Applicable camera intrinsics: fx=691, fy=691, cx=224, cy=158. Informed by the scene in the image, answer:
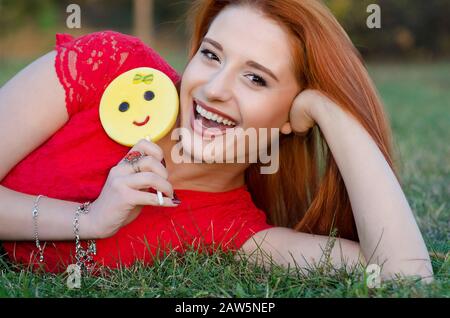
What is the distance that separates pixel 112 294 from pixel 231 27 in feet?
3.22

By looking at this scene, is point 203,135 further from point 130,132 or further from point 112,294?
point 112,294

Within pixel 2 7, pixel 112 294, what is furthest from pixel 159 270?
pixel 2 7

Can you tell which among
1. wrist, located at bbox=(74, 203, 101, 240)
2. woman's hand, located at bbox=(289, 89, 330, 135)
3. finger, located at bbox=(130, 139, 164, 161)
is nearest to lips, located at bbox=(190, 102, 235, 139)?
finger, located at bbox=(130, 139, 164, 161)

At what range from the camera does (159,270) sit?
7.30 ft

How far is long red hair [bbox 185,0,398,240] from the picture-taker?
242cm

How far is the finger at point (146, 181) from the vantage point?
2.08 meters

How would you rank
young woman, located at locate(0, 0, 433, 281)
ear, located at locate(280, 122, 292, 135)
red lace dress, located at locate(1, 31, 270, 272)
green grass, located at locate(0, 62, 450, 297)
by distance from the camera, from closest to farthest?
1. green grass, located at locate(0, 62, 450, 297)
2. young woman, located at locate(0, 0, 433, 281)
3. red lace dress, located at locate(1, 31, 270, 272)
4. ear, located at locate(280, 122, 292, 135)

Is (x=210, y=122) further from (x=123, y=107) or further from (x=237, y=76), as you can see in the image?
(x=123, y=107)

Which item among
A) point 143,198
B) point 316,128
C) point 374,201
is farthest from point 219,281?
point 316,128

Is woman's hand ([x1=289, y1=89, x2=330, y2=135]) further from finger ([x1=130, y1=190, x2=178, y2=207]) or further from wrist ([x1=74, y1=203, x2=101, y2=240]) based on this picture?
wrist ([x1=74, y1=203, x2=101, y2=240])

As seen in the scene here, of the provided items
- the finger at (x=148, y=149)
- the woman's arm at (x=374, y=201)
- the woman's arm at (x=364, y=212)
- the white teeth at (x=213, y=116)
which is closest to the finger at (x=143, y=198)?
the finger at (x=148, y=149)

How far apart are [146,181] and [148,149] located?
0.43 feet
